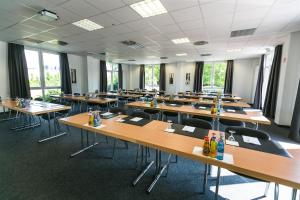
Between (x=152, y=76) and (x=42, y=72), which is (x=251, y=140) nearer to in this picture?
(x=42, y=72)

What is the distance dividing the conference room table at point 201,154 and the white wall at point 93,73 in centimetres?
755

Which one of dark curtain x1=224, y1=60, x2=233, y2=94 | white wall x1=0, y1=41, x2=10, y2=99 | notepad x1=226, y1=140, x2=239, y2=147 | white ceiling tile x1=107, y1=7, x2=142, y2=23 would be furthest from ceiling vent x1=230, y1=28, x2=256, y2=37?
white wall x1=0, y1=41, x2=10, y2=99

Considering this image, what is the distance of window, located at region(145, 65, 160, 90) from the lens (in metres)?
13.2

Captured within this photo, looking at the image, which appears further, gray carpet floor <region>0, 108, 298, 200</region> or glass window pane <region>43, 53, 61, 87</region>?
glass window pane <region>43, 53, 61, 87</region>

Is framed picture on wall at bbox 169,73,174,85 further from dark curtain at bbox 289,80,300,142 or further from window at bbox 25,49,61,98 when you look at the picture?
dark curtain at bbox 289,80,300,142

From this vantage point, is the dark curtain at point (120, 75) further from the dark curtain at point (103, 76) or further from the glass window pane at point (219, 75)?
the glass window pane at point (219, 75)

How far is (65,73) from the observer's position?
800 cm

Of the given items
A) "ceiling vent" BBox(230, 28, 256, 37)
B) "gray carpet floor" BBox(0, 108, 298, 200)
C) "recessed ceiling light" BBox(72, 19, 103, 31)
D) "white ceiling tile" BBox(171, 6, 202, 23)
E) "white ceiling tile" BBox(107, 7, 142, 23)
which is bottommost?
"gray carpet floor" BBox(0, 108, 298, 200)

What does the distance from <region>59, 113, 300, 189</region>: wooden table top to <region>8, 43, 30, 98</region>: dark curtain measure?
596 cm

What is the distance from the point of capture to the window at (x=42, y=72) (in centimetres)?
677

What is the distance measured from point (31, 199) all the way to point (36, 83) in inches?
271

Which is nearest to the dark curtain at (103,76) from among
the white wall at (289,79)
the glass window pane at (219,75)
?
the glass window pane at (219,75)

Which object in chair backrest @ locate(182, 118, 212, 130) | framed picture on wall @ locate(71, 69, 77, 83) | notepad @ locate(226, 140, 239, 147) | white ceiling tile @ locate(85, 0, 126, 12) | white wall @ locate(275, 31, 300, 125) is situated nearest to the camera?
notepad @ locate(226, 140, 239, 147)

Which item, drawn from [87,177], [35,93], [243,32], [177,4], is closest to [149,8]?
[177,4]
